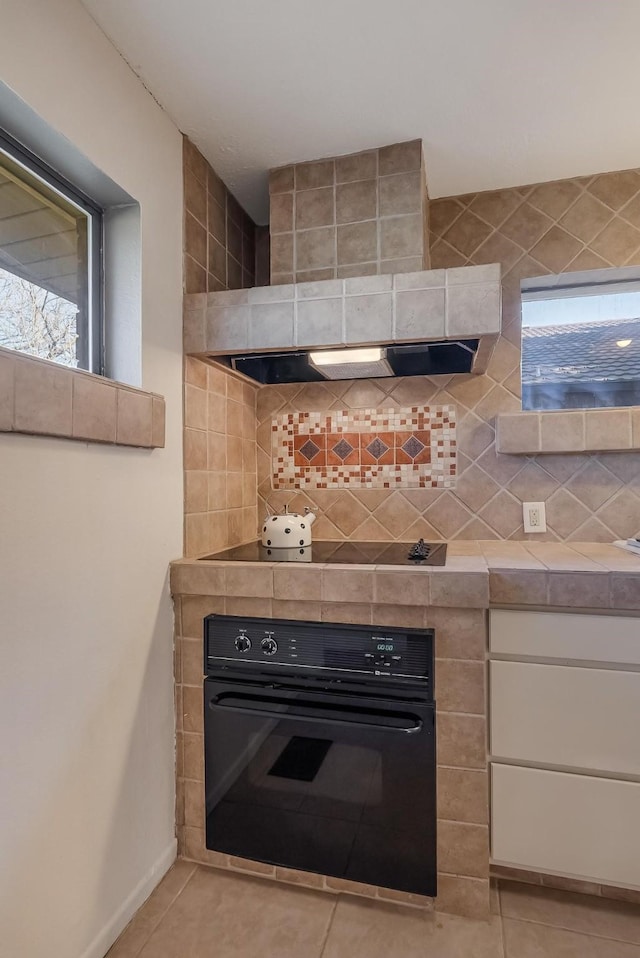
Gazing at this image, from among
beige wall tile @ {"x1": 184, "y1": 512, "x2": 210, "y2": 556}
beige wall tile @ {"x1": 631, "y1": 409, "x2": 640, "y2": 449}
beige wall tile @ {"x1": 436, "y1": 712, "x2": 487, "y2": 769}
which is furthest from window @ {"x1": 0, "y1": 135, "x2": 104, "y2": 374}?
beige wall tile @ {"x1": 631, "y1": 409, "x2": 640, "y2": 449}

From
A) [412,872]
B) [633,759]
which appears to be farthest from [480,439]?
[412,872]

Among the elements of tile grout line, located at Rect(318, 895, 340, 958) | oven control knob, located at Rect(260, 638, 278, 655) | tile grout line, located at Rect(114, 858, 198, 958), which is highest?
oven control knob, located at Rect(260, 638, 278, 655)

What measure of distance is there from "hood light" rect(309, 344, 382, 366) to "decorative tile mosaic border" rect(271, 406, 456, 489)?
0.40m

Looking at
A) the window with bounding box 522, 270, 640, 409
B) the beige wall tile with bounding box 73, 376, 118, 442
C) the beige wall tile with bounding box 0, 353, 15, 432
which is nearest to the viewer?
the beige wall tile with bounding box 0, 353, 15, 432

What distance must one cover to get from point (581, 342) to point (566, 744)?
4.98ft

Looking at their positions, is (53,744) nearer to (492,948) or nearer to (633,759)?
(492,948)

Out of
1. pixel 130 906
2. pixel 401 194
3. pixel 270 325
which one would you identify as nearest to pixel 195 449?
pixel 270 325

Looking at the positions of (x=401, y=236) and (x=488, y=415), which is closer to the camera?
(x=401, y=236)

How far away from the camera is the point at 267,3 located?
48.3 inches

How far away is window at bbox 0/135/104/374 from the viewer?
47.2 inches

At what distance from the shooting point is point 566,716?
1.40 metres

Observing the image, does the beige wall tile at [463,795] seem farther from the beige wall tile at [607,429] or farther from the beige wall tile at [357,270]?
the beige wall tile at [357,270]

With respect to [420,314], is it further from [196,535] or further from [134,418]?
[196,535]

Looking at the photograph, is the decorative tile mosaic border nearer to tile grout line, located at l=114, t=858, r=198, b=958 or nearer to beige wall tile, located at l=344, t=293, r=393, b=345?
beige wall tile, located at l=344, t=293, r=393, b=345
